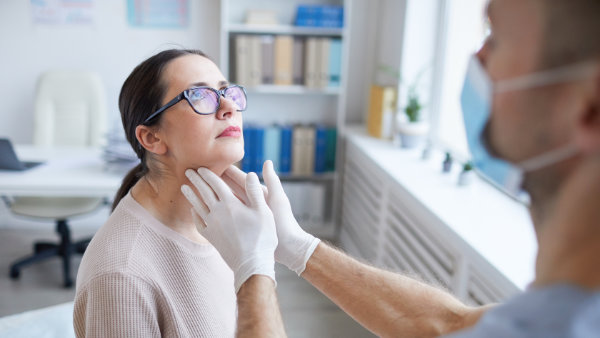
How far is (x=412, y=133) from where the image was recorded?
286 cm

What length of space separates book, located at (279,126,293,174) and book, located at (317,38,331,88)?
38cm

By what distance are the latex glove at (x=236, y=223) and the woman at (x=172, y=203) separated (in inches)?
3.3

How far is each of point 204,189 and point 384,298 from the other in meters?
0.52

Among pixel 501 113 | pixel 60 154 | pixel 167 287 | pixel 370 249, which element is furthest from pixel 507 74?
pixel 60 154

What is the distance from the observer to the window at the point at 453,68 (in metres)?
2.87

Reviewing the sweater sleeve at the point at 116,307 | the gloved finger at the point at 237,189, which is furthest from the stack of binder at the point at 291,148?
the sweater sleeve at the point at 116,307

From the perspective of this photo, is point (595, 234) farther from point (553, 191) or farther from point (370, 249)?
point (370, 249)

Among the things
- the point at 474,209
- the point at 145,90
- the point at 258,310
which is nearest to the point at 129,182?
the point at 145,90

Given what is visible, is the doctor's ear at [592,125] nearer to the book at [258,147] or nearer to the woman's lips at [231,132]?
the woman's lips at [231,132]

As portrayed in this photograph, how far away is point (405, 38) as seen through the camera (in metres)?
3.03

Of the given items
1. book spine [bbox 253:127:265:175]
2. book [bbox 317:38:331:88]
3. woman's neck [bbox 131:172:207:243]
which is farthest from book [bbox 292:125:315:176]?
woman's neck [bbox 131:172:207:243]

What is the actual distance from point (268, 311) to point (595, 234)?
60 cm

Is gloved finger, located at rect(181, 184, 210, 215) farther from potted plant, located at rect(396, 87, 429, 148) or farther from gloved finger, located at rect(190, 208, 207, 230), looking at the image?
potted plant, located at rect(396, 87, 429, 148)

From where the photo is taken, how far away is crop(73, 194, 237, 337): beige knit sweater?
1.07 metres
